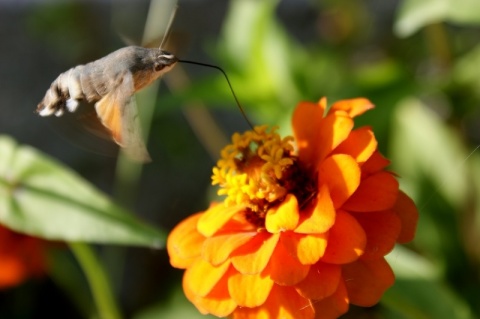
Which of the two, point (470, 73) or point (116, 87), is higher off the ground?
point (116, 87)

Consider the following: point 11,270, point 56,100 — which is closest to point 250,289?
point 56,100

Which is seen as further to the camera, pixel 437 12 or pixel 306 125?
pixel 437 12

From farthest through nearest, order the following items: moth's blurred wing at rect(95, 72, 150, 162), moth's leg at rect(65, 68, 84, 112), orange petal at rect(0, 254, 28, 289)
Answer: orange petal at rect(0, 254, 28, 289) → moth's leg at rect(65, 68, 84, 112) → moth's blurred wing at rect(95, 72, 150, 162)

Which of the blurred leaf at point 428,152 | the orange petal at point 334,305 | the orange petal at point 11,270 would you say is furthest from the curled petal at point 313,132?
the orange petal at point 11,270

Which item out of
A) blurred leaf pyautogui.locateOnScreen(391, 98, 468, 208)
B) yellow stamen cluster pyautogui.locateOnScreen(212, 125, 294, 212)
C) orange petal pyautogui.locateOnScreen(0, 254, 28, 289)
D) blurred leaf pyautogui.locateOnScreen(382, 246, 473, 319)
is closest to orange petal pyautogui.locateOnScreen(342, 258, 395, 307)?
yellow stamen cluster pyautogui.locateOnScreen(212, 125, 294, 212)

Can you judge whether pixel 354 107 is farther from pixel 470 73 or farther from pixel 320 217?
pixel 470 73

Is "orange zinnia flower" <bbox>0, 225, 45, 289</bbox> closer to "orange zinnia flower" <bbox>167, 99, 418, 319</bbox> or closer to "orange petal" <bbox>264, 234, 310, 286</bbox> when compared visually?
"orange zinnia flower" <bbox>167, 99, 418, 319</bbox>

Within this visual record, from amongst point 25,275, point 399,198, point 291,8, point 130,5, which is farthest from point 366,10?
point 399,198
